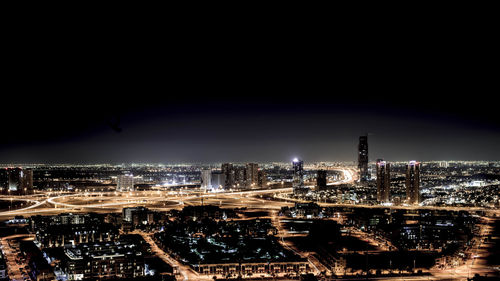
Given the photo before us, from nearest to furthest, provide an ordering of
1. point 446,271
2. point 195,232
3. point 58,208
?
point 446,271 < point 195,232 < point 58,208

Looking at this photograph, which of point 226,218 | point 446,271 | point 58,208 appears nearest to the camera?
point 446,271

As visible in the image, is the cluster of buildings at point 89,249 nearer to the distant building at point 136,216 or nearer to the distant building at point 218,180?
the distant building at point 136,216

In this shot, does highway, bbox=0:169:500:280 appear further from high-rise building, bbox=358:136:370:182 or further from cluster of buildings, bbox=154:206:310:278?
high-rise building, bbox=358:136:370:182

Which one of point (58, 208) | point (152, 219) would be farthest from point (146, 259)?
point (58, 208)

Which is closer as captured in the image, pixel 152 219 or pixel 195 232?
pixel 195 232

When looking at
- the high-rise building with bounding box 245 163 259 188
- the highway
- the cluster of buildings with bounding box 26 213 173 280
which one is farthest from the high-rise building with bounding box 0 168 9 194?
the high-rise building with bounding box 245 163 259 188

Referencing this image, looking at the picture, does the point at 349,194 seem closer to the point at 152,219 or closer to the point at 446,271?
the point at 152,219
